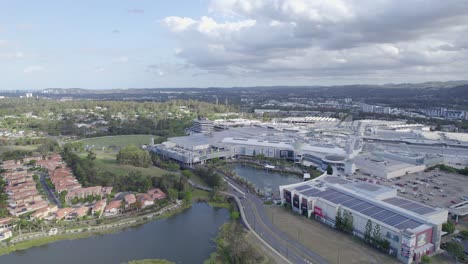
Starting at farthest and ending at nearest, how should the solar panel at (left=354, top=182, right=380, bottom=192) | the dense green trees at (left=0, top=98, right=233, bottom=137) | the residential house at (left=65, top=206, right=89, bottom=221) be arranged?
1. the dense green trees at (left=0, top=98, right=233, bottom=137)
2. the solar panel at (left=354, top=182, right=380, bottom=192)
3. the residential house at (left=65, top=206, right=89, bottom=221)

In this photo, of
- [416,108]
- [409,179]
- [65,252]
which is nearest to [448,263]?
[409,179]

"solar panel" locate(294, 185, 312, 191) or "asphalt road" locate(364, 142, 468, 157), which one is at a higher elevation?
"solar panel" locate(294, 185, 312, 191)

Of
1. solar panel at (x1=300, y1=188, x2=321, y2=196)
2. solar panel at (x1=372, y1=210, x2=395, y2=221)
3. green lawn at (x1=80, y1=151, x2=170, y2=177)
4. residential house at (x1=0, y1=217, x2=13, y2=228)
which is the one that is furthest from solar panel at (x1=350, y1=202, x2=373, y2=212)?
residential house at (x1=0, y1=217, x2=13, y2=228)

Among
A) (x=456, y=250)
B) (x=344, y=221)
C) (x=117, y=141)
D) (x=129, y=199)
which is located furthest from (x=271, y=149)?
(x=117, y=141)

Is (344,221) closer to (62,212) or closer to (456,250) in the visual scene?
(456,250)

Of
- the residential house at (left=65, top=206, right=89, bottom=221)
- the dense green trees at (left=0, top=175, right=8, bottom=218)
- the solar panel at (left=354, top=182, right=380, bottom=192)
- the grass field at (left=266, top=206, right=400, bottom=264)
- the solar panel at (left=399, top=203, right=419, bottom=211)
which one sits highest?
the solar panel at (left=354, top=182, right=380, bottom=192)

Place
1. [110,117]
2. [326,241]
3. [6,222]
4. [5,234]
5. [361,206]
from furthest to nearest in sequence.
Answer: [110,117] → [6,222] → [361,206] → [5,234] → [326,241]

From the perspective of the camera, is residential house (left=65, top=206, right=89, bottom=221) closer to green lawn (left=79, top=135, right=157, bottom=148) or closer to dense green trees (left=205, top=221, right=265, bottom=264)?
dense green trees (left=205, top=221, right=265, bottom=264)
